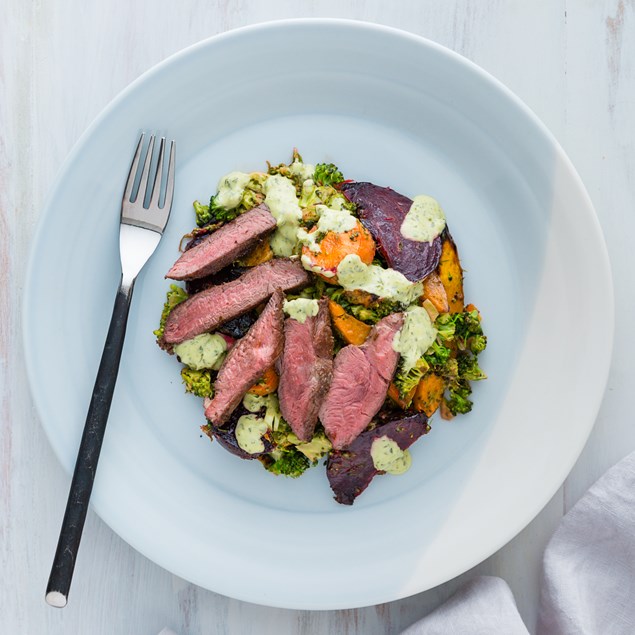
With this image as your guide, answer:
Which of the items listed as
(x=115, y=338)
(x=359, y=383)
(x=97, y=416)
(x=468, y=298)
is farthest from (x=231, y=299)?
(x=468, y=298)

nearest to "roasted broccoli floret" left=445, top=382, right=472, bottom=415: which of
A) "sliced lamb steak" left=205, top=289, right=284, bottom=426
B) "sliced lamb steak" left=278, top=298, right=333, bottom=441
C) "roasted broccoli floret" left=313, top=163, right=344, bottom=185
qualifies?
"sliced lamb steak" left=278, top=298, right=333, bottom=441

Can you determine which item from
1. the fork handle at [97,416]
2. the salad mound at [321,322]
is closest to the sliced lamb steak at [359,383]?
the salad mound at [321,322]

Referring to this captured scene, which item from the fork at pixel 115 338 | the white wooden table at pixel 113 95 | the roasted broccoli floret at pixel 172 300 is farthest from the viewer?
the white wooden table at pixel 113 95

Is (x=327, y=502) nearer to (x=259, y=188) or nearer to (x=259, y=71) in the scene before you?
(x=259, y=188)

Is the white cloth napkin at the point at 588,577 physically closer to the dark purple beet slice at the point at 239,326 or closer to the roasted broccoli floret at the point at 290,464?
the roasted broccoli floret at the point at 290,464

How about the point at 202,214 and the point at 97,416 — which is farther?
the point at 202,214

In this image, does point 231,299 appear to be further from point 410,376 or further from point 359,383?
point 410,376
